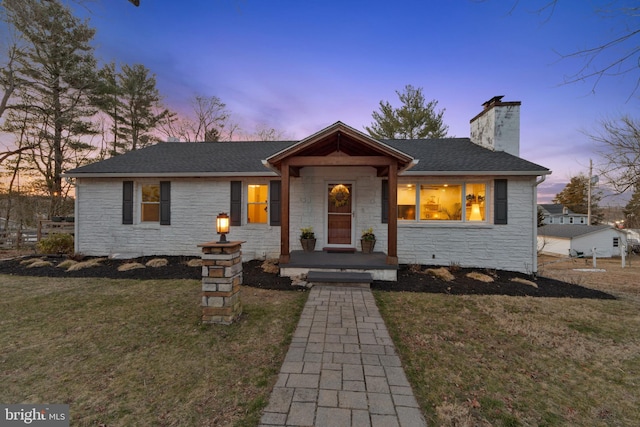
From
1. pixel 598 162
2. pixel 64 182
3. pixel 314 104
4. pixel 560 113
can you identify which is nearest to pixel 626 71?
pixel 598 162

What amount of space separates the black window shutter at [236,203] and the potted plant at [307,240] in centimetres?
214

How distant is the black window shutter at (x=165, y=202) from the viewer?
815 cm

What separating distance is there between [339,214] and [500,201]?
467 centimetres

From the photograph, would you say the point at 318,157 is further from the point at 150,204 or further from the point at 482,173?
the point at 150,204

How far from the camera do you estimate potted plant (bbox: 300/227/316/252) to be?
7.45 meters

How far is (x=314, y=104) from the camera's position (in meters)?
14.5

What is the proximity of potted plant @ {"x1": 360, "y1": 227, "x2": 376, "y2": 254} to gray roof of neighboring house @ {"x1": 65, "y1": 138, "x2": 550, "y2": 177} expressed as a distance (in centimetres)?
215

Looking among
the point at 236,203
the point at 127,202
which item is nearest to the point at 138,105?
the point at 127,202

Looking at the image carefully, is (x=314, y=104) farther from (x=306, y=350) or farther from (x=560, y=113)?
(x=306, y=350)

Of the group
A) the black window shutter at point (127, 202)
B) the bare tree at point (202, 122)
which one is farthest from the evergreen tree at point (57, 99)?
the black window shutter at point (127, 202)

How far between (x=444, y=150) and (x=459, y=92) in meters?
5.07

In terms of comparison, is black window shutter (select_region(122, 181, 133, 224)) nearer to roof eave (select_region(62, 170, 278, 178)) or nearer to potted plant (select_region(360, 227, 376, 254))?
roof eave (select_region(62, 170, 278, 178))

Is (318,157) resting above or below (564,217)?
above

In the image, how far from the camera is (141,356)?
2.74 metres
